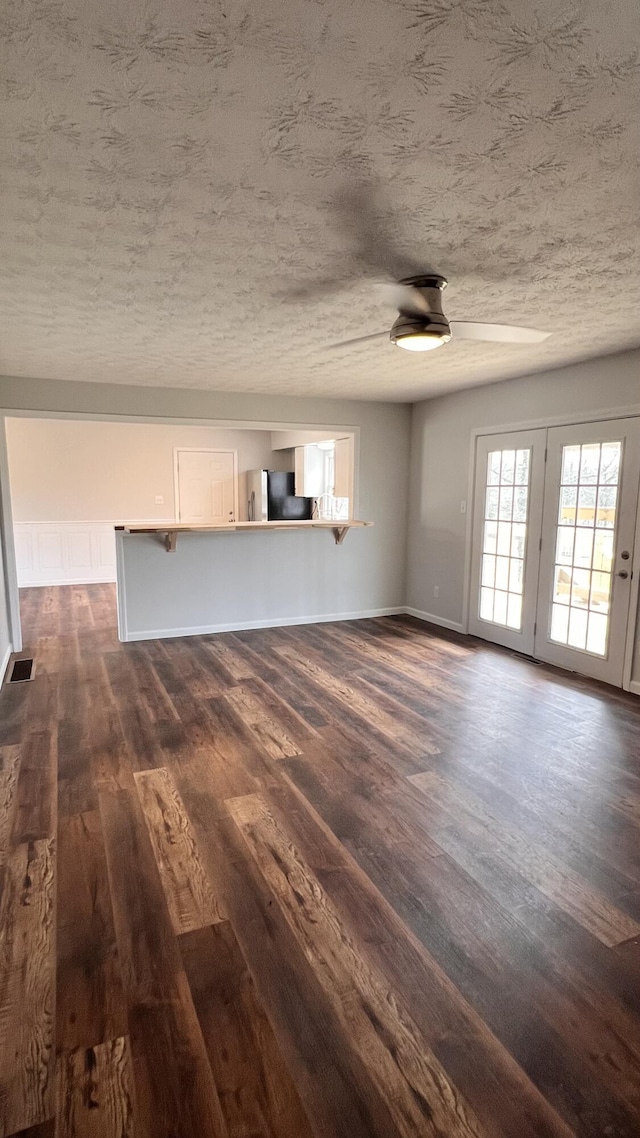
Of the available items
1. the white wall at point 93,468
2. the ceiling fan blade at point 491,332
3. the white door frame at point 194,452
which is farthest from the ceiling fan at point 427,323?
the white door frame at point 194,452

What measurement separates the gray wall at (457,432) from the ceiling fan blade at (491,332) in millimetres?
1767

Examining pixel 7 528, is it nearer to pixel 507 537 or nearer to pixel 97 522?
pixel 97 522

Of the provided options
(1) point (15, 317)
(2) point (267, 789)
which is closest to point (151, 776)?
(2) point (267, 789)

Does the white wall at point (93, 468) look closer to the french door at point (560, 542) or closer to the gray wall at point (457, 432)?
the gray wall at point (457, 432)

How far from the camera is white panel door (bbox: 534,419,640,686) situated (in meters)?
4.02

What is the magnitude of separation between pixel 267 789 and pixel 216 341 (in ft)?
8.96

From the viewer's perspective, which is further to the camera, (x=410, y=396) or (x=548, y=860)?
(x=410, y=396)

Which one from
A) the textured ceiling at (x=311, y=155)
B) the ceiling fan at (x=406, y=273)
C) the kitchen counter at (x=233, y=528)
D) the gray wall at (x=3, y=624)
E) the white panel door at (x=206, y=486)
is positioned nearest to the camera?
the textured ceiling at (x=311, y=155)

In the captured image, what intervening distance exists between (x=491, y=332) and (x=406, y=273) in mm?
453

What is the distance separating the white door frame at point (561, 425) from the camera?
396cm

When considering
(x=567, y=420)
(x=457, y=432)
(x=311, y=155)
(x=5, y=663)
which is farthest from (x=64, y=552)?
(x=311, y=155)

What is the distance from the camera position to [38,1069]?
144cm

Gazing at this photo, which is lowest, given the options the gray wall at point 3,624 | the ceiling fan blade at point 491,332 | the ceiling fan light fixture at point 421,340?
the gray wall at point 3,624

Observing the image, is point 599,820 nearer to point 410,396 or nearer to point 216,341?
point 216,341
